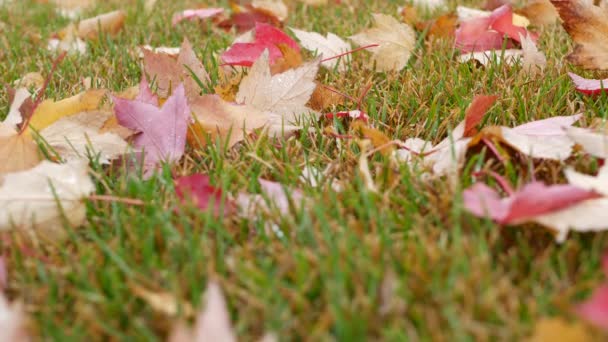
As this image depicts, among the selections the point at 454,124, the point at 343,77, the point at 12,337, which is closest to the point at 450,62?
the point at 343,77

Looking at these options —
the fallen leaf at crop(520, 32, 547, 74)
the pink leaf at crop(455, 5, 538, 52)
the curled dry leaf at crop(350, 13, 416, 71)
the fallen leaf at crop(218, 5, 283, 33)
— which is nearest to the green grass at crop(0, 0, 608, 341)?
the fallen leaf at crop(520, 32, 547, 74)

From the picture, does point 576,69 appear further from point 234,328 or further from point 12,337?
point 12,337

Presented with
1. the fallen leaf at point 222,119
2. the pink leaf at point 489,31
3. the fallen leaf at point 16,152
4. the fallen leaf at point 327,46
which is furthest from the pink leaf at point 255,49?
the fallen leaf at point 16,152

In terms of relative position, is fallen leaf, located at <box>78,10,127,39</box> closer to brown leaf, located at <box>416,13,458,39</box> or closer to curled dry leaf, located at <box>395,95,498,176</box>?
brown leaf, located at <box>416,13,458,39</box>

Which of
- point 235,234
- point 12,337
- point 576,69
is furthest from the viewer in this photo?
point 576,69

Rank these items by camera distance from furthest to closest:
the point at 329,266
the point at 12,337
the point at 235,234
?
the point at 235,234 < the point at 329,266 < the point at 12,337

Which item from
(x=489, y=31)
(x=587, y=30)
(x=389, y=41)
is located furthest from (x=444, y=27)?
(x=587, y=30)

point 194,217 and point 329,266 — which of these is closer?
point 329,266
